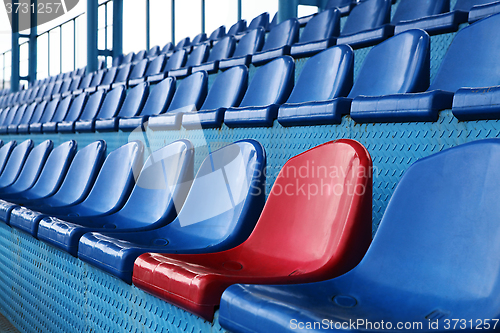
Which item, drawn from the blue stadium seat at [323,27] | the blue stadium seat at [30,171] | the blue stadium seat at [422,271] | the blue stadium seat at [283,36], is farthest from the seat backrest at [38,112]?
the blue stadium seat at [422,271]

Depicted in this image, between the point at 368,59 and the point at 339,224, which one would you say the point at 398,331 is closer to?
the point at 339,224

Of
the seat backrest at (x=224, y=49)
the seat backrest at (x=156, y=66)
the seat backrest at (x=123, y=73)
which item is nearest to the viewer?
the seat backrest at (x=224, y=49)

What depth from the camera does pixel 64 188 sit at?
1.47 meters

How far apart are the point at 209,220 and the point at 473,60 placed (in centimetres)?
58

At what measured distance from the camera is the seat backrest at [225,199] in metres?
0.81

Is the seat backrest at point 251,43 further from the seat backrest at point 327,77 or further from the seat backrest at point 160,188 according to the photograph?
the seat backrest at point 160,188

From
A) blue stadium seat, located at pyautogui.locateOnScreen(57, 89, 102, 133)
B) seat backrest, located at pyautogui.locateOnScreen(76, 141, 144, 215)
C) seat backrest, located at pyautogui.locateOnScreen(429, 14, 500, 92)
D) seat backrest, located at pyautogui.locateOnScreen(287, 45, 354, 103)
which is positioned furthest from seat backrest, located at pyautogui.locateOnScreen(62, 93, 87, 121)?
seat backrest, located at pyautogui.locateOnScreen(429, 14, 500, 92)

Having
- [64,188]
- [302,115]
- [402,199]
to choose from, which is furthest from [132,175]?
[402,199]

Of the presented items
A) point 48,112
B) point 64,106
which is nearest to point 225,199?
point 64,106

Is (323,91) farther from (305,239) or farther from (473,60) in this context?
(305,239)

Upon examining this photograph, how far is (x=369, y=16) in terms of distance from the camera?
1.84 m

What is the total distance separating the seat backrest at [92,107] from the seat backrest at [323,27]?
95 cm

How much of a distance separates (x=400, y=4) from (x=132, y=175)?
125 cm

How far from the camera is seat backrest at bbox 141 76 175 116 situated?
1.72 metres
